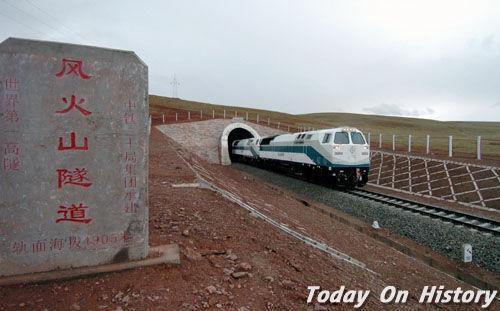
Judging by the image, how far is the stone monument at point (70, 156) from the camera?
4.36 meters

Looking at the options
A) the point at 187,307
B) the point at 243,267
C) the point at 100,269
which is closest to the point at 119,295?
the point at 100,269

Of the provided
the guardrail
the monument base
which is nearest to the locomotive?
the guardrail

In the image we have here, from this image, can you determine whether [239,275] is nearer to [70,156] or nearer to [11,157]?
[70,156]

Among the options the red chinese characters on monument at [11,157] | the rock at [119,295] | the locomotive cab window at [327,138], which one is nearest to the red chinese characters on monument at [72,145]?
the red chinese characters on monument at [11,157]

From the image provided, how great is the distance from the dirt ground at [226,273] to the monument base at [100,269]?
0.22 feet

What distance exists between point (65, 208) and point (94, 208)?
344mm

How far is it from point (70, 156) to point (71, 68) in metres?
1.12

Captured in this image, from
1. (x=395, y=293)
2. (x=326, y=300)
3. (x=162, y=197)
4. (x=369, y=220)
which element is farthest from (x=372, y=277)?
(x=369, y=220)

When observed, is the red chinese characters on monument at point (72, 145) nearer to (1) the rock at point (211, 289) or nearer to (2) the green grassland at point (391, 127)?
(1) the rock at point (211, 289)

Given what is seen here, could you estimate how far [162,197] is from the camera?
8.94 meters

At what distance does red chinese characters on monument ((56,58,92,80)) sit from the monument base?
97.7 inches

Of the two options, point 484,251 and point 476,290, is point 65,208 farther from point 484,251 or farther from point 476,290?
point 484,251

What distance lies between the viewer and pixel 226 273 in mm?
5082

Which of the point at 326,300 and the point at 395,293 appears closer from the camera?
the point at 326,300
